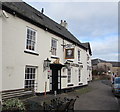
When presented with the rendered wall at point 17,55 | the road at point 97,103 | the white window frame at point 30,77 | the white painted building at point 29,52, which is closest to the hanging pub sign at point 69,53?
the white painted building at point 29,52

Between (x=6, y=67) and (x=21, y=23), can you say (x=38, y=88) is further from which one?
(x=21, y=23)

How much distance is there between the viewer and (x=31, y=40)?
35.1 feet

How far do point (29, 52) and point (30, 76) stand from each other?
1.76 meters

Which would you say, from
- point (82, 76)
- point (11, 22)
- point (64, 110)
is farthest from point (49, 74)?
point (82, 76)

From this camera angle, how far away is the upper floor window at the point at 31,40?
34.3 ft

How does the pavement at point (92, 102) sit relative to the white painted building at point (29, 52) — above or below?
below

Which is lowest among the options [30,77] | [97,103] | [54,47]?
[97,103]

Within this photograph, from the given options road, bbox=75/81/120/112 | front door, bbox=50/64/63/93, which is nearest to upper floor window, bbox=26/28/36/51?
front door, bbox=50/64/63/93

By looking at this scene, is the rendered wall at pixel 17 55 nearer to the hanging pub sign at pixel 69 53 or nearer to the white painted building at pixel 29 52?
the white painted building at pixel 29 52

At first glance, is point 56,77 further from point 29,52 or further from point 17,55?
point 17,55

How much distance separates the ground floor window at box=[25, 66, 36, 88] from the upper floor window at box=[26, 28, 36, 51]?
1443 millimetres

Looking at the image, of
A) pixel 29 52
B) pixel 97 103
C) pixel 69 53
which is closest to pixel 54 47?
pixel 69 53

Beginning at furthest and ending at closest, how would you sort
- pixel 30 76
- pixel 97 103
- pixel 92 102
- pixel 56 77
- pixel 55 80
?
pixel 56 77 → pixel 55 80 → pixel 30 76 → pixel 92 102 → pixel 97 103

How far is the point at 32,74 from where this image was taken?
1088 cm
